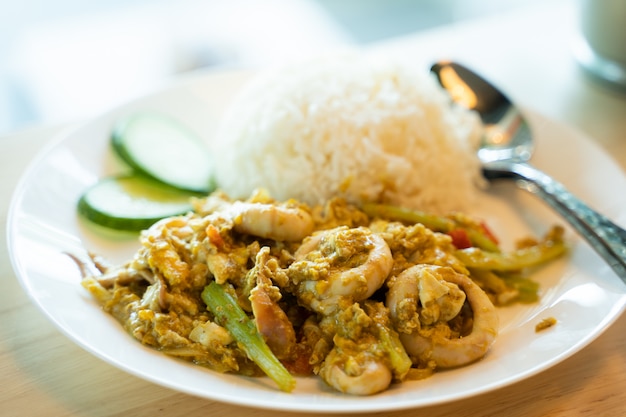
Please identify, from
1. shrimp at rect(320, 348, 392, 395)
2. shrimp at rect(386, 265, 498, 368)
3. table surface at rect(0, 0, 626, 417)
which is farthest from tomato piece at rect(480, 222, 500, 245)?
shrimp at rect(320, 348, 392, 395)

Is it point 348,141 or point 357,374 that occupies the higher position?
point 348,141

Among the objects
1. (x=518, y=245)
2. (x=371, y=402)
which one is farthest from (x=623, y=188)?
(x=371, y=402)

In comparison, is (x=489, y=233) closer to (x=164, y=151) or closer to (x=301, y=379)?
(x=301, y=379)

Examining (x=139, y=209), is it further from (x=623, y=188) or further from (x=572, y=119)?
(x=572, y=119)

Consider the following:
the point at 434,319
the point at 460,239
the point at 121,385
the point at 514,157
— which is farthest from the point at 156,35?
the point at 434,319

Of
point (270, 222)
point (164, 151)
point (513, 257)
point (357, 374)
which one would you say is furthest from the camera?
point (164, 151)

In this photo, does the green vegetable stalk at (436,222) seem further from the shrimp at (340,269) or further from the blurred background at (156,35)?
the blurred background at (156,35)
